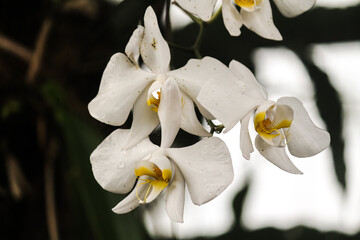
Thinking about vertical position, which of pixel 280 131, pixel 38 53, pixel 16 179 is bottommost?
pixel 16 179

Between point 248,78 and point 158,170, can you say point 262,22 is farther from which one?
point 158,170

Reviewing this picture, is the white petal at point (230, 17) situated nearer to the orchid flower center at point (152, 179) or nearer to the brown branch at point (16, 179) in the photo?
the orchid flower center at point (152, 179)

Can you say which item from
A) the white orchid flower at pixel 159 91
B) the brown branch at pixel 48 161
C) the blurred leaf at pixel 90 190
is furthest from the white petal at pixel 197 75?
the brown branch at pixel 48 161

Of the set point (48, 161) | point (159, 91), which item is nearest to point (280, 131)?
point (159, 91)

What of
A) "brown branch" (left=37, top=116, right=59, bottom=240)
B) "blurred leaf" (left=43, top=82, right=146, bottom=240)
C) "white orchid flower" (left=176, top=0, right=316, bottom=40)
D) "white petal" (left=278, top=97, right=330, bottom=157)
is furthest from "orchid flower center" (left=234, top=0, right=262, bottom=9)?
"brown branch" (left=37, top=116, right=59, bottom=240)

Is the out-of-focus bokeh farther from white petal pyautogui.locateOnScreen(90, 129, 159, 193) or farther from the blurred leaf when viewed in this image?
white petal pyautogui.locateOnScreen(90, 129, 159, 193)

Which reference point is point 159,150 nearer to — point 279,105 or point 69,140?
point 279,105
